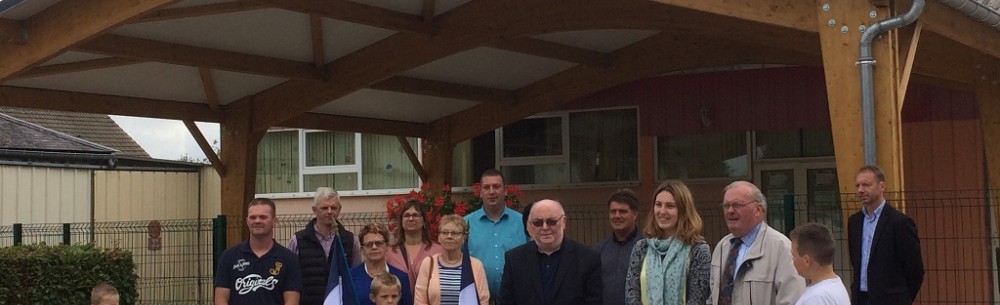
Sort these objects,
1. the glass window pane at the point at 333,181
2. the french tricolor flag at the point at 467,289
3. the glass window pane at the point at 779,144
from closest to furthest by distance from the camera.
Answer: the french tricolor flag at the point at 467,289
the glass window pane at the point at 779,144
the glass window pane at the point at 333,181

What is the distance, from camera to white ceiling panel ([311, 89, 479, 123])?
682 inches

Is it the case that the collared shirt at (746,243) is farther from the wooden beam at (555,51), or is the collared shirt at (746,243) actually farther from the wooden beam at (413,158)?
the wooden beam at (413,158)

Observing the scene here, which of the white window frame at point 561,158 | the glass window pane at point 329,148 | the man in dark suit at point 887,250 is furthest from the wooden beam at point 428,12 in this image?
the man in dark suit at point 887,250

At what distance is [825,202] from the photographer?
15602 mm

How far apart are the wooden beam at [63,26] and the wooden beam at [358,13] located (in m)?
1.32

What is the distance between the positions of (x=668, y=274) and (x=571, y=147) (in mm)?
11634

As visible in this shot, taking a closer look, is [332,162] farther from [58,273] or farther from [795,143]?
[58,273]

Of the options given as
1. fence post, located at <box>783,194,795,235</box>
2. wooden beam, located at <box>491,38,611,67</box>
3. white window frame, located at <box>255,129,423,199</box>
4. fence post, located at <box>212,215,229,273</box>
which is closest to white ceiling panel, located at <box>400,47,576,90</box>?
wooden beam, located at <box>491,38,611,67</box>

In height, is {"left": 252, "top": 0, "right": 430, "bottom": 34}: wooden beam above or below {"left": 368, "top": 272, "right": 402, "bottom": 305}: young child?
above

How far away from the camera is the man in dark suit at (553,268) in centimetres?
658

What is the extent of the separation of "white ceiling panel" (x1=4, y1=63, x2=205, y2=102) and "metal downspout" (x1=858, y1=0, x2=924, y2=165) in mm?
8849

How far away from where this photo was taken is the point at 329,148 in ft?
66.7

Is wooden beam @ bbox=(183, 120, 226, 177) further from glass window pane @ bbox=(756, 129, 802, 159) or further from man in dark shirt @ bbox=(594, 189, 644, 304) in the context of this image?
man in dark shirt @ bbox=(594, 189, 644, 304)

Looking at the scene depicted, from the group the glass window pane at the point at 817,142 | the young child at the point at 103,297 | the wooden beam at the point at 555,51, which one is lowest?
the young child at the point at 103,297
